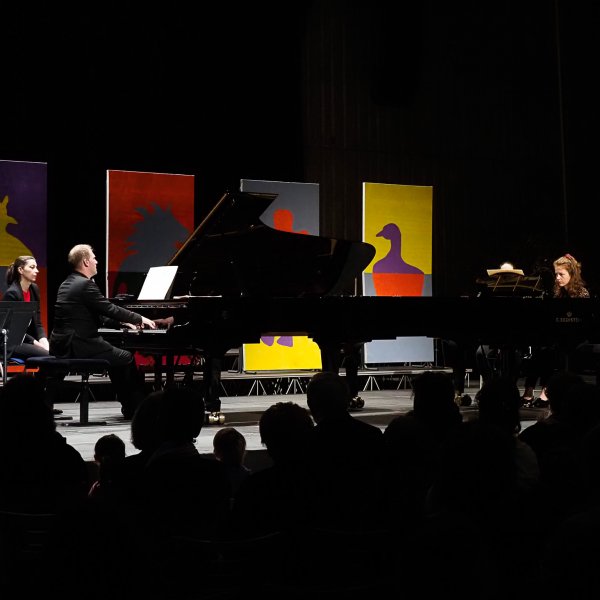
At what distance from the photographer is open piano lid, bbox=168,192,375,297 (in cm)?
657

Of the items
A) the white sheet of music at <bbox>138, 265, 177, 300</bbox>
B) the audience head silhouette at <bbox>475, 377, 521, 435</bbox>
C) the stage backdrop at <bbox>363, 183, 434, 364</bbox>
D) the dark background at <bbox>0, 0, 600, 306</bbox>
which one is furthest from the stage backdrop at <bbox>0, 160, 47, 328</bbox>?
the audience head silhouette at <bbox>475, 377, 521, 435</bbox>

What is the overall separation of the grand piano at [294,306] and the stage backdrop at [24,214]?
2.06 m

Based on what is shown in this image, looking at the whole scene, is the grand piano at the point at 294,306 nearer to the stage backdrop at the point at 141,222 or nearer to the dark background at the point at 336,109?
the stage backdrop at the point at 141,222

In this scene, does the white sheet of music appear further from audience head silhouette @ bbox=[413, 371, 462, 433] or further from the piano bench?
audience head silhouette @ bbox=[413, 371, 462, 433]

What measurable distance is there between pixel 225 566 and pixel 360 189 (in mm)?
10129

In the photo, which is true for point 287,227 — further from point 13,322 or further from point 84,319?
point 13,322

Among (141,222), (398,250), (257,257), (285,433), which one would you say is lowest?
(285,433)

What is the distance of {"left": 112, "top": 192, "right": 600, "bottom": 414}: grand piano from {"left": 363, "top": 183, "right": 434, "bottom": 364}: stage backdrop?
3.39 m

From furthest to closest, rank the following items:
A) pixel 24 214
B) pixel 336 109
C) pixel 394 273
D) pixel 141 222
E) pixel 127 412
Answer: pixel 336 109, pixel 394 273, pixel 141 222, pixel 24 214, pixel 127 412

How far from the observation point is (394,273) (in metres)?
10.6

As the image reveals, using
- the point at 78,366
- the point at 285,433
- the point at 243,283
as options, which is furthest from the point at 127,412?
the point at 285,433

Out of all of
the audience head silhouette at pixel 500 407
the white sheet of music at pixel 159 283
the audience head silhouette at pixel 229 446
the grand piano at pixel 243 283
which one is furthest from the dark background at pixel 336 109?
the audience head silhouette at pixel 500 407

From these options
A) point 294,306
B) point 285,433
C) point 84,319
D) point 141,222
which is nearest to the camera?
point 285,433

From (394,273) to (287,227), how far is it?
139cm
